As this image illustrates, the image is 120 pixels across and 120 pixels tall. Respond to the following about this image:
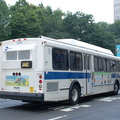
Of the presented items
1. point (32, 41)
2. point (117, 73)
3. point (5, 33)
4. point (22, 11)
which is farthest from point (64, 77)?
point (22, 11)

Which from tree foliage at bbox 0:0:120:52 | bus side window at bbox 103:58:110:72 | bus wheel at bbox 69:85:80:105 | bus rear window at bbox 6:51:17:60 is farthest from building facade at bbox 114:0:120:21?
bus rear window at bbox 6:51:17:60

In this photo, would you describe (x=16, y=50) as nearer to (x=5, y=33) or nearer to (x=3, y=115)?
(x=3, y=115)

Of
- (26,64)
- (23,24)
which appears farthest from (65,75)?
(23,24)

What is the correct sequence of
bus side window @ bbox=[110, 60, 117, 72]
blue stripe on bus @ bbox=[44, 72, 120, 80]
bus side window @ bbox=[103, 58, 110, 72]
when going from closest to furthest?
blue stripe on bus @ bbox=[44, 72, 120, 80], bus side window @ bbox=[103, 58, 110, 72], bus side window @ bbox=[110, 60, 117, 72]

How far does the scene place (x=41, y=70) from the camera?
921 cm

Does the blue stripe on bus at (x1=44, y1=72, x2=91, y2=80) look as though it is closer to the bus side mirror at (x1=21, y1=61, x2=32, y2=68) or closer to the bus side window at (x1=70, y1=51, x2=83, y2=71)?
the bus side window at (x1=70, y1=51, x2=83, y2=71)

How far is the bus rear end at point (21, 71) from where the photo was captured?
9297 mm

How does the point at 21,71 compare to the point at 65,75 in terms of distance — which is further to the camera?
the point at 65,75

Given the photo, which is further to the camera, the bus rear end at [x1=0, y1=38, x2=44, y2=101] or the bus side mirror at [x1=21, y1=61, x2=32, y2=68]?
the bus side mirror at [x1=21, y1=61, x2=32, y2=68]

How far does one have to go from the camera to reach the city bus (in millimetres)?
9305

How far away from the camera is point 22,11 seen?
4712 centimetres

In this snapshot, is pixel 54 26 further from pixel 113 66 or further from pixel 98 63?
pixel 98 63

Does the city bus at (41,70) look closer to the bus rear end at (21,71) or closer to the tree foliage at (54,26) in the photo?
the bus rear end at (21,71)

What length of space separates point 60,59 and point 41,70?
143 cm
